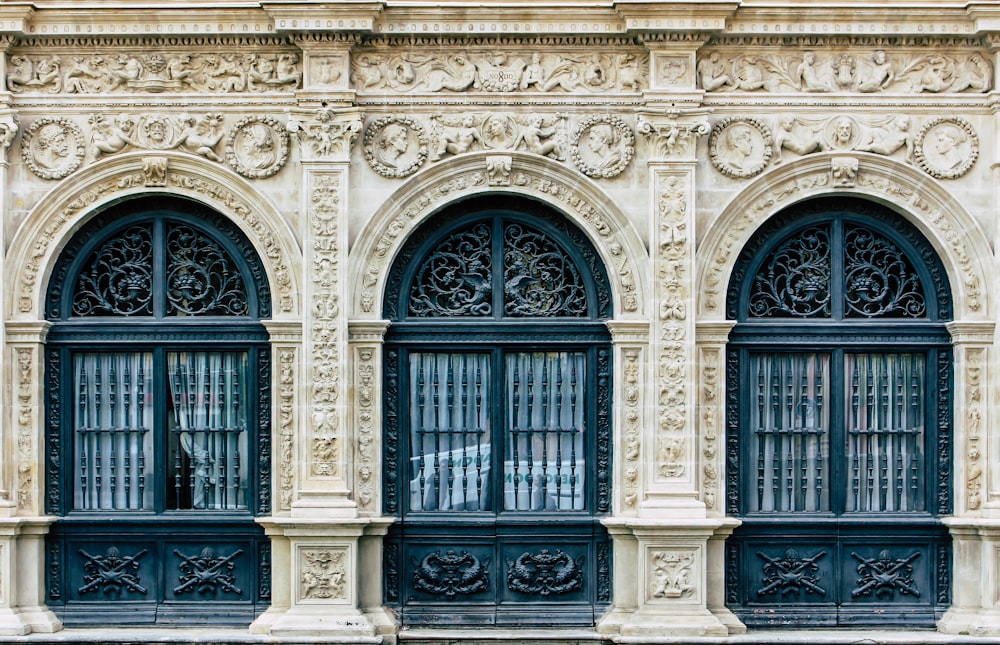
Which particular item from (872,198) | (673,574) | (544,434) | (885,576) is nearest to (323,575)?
(544,434)

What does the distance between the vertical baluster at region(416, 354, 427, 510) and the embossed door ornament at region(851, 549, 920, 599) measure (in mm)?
4222

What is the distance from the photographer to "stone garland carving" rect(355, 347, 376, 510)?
522 inches

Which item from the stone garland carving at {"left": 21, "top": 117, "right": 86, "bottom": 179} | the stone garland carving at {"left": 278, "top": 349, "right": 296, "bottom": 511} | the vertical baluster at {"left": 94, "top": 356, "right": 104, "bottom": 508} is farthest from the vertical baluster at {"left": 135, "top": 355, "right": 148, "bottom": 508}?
the stone garland carving at {"left": 21, "top": 117, "right": 86, "bottom": 179}

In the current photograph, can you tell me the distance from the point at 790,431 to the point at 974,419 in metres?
1.72

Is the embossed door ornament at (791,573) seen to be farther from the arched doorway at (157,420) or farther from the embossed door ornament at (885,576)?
the arched doorway at (157,420)

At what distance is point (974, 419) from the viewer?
43.3ft

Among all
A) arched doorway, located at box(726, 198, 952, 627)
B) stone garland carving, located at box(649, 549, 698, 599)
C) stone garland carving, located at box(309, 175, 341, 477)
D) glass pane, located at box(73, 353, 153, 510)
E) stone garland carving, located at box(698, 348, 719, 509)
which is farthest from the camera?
glass pane, located at box(73, 353, 153, 510)

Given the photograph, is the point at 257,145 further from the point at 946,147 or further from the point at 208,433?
the point at 946,147

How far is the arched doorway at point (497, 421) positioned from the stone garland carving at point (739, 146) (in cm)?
154

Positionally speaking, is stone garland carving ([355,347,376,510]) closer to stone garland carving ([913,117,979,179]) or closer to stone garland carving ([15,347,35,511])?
stone garland carving ([15,347,35,511])

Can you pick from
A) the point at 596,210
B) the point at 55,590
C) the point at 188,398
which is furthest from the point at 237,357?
the point at 596,210

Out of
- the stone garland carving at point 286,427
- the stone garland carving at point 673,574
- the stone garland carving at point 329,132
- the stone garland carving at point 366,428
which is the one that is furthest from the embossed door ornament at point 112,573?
the stone garland carving at point 673,574

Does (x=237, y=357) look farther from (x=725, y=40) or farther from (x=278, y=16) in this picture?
(x=725, y=40)

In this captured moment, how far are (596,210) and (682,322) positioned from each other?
1.35 meters
